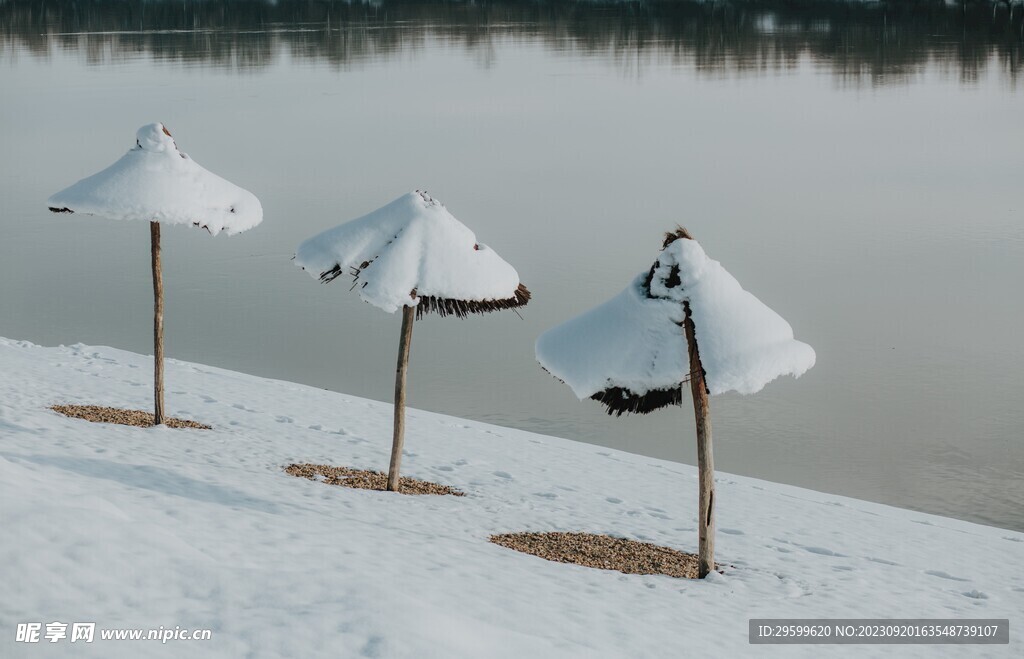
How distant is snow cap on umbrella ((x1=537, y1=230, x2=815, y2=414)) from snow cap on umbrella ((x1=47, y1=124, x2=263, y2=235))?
21.5ft

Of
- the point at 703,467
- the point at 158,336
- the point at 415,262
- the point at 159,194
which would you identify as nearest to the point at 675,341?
the point at 703,467

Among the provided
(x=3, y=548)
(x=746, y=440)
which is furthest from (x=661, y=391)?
(x=746, y=440)

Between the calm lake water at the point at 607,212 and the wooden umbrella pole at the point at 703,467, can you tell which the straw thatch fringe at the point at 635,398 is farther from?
the calm lake water at the point at 607,212

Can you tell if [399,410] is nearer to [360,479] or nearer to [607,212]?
[360,479]

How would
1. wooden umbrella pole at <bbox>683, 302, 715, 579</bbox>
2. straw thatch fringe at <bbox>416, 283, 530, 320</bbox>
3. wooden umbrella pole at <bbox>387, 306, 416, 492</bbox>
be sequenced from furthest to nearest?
wooden umbrella pole at <bbox>387, 306, 416, 492</bbox>, straw thatch fringe at <bbox>416, 283, 530, 320</bbox>, wooden umbrella pole at <bbox>683, 302, 715, 579</bbox>

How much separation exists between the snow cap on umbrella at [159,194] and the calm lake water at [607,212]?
7969mm

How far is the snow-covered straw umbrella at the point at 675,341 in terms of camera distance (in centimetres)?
1166

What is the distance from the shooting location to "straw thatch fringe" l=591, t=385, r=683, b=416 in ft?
40.3

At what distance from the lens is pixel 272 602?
9148mm

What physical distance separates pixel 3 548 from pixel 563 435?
15088mm

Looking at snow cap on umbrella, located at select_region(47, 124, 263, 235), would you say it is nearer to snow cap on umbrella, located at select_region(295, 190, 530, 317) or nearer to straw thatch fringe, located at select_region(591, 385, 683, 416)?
snow cap on umbrella, located at select_region(295, 190, 530, 317)

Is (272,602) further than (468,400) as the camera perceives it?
No

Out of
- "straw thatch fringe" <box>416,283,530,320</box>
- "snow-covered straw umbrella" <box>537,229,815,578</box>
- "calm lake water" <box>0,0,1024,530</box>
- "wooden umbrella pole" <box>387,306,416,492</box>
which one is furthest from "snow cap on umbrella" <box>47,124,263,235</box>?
"calm lake water" <box>0,0,1024,530</box>

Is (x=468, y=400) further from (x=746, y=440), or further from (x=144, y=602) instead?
(x=144, y=602)
